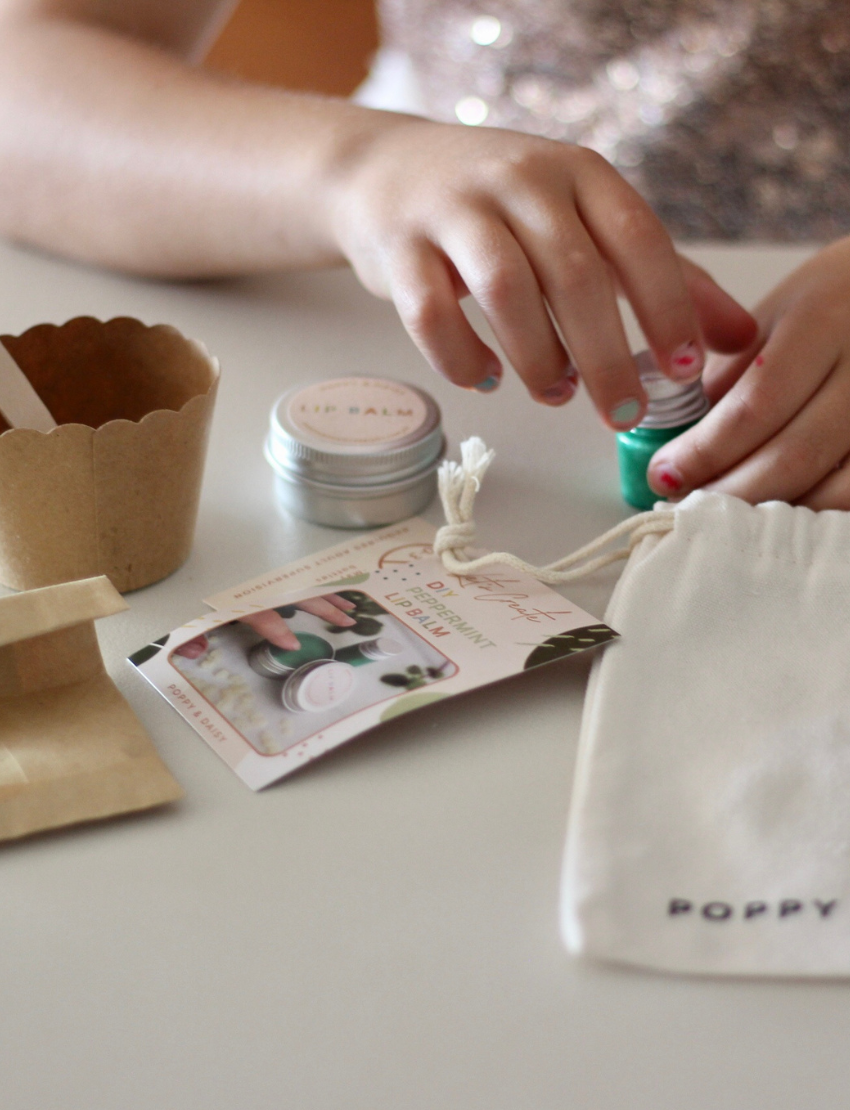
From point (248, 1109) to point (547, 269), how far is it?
405 millimetres

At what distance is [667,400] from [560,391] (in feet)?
0.20

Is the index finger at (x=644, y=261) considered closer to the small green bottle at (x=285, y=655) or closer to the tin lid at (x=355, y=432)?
the tin lid at (x=355, y=432)

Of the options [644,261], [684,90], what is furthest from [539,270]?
[684,90]

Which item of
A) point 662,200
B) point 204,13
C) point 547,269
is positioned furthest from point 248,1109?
point 662,200

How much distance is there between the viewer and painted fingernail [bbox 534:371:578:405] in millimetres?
552

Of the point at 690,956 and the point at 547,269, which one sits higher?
the point at 547,269

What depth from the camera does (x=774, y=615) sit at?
443 millimetres

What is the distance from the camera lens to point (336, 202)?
0.64m

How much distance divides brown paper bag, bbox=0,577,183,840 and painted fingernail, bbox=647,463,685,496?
290 millimetres

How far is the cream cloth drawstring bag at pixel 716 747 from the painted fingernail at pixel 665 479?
43mm

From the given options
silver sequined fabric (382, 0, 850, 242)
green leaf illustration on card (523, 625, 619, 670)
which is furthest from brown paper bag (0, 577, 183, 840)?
silver sequined fabric (382, 0, 850, 242)

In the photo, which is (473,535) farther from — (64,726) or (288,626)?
(64,726)

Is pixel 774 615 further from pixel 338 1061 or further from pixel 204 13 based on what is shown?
pixel 204 13

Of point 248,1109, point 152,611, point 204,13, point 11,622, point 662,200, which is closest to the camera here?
point 248,1109
